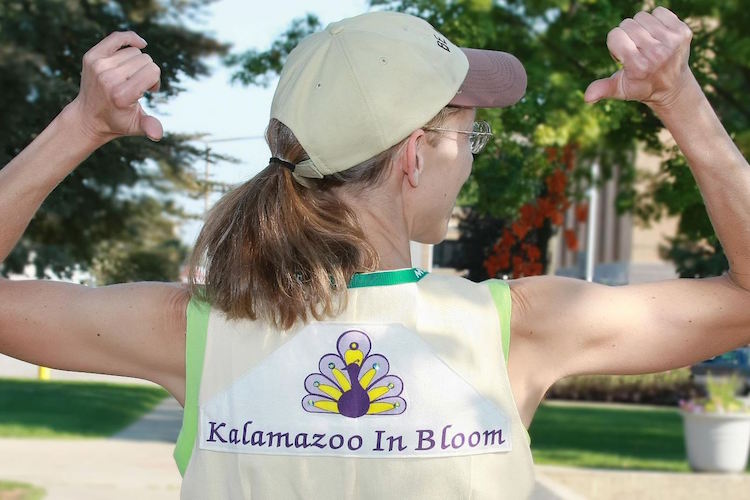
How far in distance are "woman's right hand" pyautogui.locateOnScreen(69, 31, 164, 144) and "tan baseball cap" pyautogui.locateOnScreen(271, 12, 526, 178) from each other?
0.82 feet

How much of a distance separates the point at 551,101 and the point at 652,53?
7.17 m

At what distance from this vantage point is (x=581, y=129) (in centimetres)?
900

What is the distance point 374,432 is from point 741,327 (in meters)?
0.67

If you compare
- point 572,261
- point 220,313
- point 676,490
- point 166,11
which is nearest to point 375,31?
point 220,313

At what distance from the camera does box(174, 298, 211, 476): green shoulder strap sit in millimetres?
2008

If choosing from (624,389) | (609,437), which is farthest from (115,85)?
(624,389)

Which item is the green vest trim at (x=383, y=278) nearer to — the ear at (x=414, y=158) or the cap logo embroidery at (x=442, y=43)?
the ear at (x=414, y=158)

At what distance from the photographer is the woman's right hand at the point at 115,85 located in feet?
6.45

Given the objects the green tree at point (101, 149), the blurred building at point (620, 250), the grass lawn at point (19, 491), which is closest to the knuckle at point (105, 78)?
the green tree at point (101, 149)

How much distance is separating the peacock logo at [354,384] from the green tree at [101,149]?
2.69 metres

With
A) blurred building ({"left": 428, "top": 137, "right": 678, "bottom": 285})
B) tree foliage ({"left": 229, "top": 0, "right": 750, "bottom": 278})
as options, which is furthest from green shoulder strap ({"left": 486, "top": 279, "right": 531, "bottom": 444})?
blurred building ({"left": 428, "top": 137, "right": 678, "bottom": 285})

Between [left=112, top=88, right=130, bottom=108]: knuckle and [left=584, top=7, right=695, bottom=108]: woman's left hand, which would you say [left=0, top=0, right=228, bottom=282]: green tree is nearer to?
[left=112, top=88, right=130, bottom=108]: knuckle

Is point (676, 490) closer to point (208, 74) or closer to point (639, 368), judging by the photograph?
point (208, 74)

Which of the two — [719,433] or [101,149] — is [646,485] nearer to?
[719,433]
